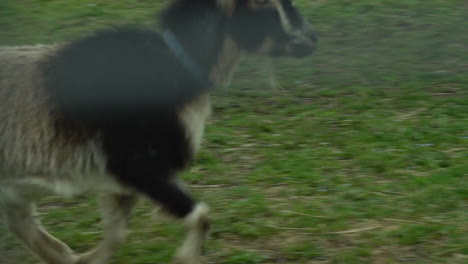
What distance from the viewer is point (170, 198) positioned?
438cm

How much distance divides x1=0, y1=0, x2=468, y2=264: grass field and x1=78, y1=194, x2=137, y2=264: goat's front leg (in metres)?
0.14

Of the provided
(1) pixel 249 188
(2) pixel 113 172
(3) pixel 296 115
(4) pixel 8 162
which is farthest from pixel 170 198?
(3) pixel 296 115

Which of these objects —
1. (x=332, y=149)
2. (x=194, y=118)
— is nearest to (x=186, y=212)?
(x=194, y=118)

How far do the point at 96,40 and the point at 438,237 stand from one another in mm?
2081

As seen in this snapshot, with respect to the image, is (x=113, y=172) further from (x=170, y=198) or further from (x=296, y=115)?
(x=296, y=115)

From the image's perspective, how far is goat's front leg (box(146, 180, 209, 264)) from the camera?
4.38m

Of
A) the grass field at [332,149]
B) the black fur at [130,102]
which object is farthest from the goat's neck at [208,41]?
the grass field at [332,149]

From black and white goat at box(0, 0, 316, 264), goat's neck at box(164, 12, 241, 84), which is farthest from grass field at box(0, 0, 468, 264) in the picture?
goat's neck at box(164, 12, 241, 84)

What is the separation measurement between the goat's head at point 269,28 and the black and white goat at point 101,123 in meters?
0.40

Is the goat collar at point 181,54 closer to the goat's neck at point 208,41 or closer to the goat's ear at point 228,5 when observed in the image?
the goat's neck at point 208,41

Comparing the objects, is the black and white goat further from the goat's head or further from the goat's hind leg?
the goat's head

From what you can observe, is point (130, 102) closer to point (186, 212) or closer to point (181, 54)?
point (181, 54)

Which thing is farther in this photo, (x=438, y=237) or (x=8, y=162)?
(x=438, y=237)

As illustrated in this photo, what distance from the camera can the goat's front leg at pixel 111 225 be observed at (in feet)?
15.5
